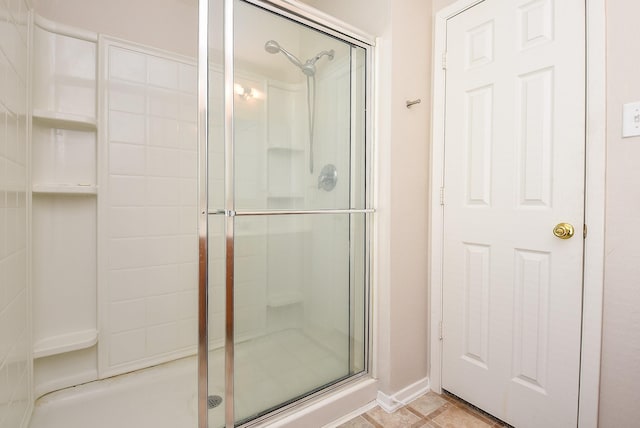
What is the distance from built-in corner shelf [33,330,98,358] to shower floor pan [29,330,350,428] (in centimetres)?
22

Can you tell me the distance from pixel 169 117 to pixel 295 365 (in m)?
1.50

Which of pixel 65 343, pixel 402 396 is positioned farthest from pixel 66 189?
pixel 402 396

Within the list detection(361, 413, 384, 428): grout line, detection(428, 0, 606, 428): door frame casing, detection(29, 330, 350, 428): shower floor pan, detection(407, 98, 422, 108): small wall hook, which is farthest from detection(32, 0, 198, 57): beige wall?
detection(361, 413, 384, 428): grout line

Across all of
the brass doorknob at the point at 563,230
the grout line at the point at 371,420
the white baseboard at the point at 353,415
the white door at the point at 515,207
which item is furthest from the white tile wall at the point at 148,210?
the brass doorknob at the point at 563,230

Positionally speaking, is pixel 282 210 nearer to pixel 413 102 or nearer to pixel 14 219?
pixel 413 102

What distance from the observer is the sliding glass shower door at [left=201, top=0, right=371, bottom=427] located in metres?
1.01

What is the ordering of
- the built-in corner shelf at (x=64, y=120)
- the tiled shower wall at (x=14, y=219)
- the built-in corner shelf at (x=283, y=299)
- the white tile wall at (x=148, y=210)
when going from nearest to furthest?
the tiled shower wall at (x=14, y=219), the built-in corner shelf at (x=283, y=299), the built-in corner shelf at (x=64, y=120), the white tile wall at (x=148, y=210)

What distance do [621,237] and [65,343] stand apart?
7.76ft

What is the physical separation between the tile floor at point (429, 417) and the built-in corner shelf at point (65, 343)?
130 cm

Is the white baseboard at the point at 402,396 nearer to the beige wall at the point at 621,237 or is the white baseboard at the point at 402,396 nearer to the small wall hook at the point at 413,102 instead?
the beige wall at the point at 621,237

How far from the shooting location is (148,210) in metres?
1.63

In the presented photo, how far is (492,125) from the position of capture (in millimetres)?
1303

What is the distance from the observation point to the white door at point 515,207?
1088 mm

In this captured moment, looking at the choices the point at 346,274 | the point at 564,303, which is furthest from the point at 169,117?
the point at 564,303
